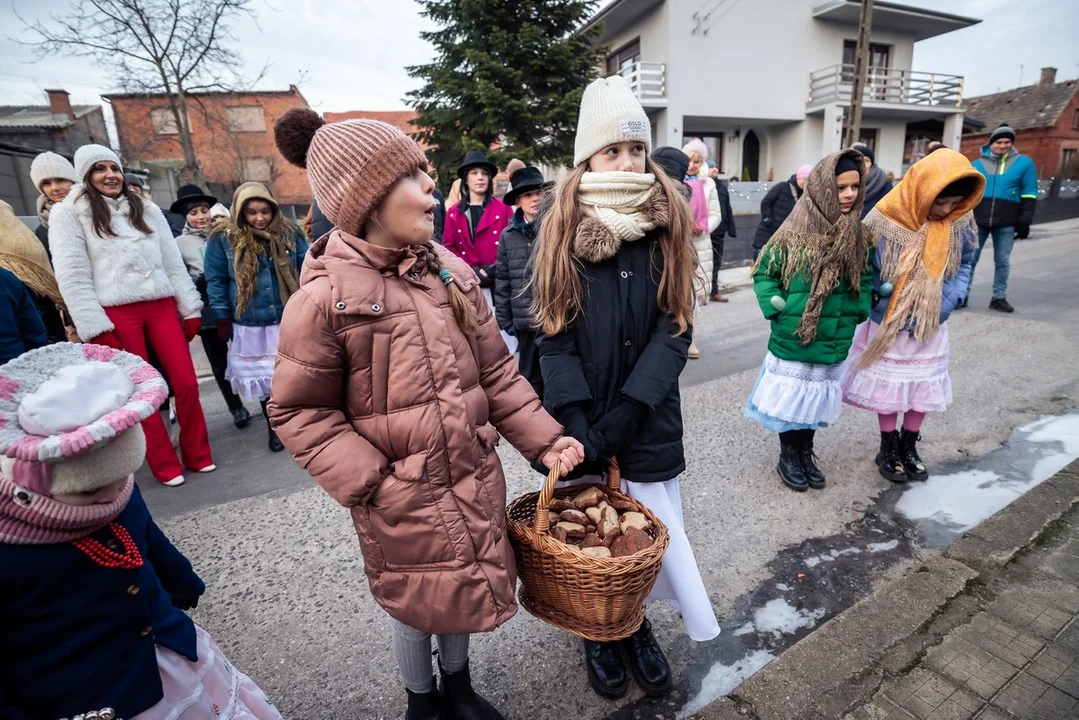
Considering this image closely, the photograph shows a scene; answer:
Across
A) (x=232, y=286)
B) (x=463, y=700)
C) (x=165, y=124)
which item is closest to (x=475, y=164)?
(x=232, y=286)

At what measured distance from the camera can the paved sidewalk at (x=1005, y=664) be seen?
73.4 inches

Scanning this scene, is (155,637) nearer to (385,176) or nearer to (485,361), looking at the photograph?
(485,361)

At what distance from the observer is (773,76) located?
19.8 metres

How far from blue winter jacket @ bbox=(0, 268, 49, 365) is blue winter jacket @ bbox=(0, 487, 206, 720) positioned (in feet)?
6.06

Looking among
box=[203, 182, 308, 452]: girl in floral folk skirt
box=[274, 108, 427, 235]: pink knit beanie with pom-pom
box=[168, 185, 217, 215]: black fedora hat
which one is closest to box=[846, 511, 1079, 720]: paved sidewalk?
box=[274, 108, 427, 235]: pink knit beanie with pom-pom

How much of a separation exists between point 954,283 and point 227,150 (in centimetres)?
2532

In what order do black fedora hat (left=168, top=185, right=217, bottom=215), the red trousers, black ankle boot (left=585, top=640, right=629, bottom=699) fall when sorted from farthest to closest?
1. black fedora hat (left=168, top=185, right=217, bottom=215)
2. the red trousers
3. black ankle boot (left=585, top=640, right=629, bottom=699)

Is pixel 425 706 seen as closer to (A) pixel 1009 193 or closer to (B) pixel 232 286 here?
(B) pixel 232 286

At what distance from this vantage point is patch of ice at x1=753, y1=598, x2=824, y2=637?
2.37m

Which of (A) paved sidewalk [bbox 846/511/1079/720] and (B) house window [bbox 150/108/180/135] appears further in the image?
(B) house window [bbox 150/108/180/135]

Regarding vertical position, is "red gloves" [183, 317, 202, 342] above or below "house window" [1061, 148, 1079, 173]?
below

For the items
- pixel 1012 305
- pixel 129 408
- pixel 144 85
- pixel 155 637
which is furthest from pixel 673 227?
pixel 144 85

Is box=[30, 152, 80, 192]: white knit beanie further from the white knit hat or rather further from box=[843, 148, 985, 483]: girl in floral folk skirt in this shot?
box=[843, 148, 985, 483]: girl in floral folk skirt

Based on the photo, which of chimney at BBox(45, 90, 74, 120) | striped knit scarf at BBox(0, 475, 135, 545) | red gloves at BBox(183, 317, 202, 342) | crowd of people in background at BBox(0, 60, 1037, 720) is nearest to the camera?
striped knit scarf at BBox(0, 475, 135, 545)
